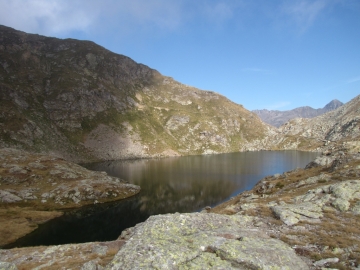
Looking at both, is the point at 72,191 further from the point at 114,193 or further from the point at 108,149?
the point at 108,149

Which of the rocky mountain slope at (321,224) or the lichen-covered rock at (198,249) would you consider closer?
the lichen-covered rock at (198,249)

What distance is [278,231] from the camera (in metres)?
16.9

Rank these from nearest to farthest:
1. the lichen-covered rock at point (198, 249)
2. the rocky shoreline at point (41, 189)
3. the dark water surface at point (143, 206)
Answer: the lichen-covered rock at point (198, 249), the dark water surface at point (143, 206), the rocky shoreline at point (41, 189)

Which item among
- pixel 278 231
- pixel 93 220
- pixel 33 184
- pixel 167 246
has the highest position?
pixel 167 246

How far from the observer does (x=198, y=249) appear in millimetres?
12039

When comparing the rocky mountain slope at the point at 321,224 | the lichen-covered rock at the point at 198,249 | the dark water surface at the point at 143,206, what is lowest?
the dark water surface at the point at 143,206

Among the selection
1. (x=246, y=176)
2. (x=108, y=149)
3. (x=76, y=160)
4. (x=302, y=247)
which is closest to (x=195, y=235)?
(x=302, y=247)

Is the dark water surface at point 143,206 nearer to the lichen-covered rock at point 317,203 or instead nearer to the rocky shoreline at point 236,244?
the rocky shoreline at point 236,244

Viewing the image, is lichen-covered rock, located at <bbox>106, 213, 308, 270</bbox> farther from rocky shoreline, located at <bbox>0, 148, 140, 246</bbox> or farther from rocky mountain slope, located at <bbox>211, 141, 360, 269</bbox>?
rocky shoreline, located at <bbox>0, 148, 140, 246</bbox>

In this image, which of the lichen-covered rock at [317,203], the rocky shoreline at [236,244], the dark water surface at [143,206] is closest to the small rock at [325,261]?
the rocky shoreline at [236,244]

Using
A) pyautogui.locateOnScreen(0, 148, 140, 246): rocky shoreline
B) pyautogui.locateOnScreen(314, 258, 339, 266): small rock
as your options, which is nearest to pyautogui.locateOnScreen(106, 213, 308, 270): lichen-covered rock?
pyautogui.locateOnScreen(314, 258, 339, 266): small rock

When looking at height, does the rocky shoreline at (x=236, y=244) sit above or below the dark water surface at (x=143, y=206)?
above

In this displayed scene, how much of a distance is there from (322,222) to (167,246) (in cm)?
1337

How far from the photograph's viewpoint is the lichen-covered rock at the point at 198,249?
35.5 feet
